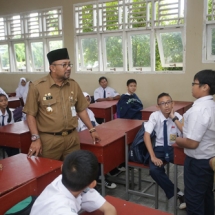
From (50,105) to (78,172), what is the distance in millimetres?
1117

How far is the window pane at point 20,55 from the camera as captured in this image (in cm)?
735

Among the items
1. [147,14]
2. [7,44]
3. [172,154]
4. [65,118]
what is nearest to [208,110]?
[172,154]

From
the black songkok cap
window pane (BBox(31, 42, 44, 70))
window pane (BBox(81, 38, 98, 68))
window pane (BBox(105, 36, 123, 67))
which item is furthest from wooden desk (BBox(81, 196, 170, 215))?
window pane (BBox(31, 42, 44, 70))

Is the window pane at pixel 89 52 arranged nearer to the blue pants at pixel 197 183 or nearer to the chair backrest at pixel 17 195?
the blue pants at pixel 197 183

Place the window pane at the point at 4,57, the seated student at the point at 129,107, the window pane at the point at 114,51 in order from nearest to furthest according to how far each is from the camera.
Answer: the seated student at the point at 129,107
the window pane at the point at 114,51
the window pane at the point at 4,57

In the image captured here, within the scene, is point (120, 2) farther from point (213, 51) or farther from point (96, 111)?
point (96, 111)

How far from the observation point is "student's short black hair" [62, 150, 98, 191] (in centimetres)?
110

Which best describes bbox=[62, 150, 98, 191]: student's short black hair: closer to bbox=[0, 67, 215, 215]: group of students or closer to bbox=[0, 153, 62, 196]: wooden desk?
bbox=[0, 67, 215, 215]: group of students

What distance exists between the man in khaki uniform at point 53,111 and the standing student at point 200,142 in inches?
35.2

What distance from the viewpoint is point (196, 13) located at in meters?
4.86

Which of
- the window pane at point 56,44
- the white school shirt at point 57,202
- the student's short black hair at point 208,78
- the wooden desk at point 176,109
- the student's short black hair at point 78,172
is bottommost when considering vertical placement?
the wooden desk at point 176,109

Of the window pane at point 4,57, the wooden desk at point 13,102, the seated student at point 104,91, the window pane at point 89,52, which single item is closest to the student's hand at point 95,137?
the seated student at point 104,91

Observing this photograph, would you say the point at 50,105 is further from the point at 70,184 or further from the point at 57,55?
the point at 70,184

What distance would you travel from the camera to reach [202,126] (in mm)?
1772
